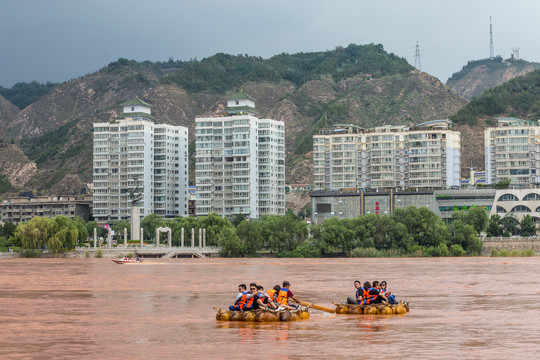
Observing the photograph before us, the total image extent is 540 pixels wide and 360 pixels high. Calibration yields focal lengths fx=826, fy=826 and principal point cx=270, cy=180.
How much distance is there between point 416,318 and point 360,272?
55.0m

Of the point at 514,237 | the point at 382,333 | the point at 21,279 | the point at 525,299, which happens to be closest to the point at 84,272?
the point at 21,279

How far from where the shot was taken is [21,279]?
94.6m

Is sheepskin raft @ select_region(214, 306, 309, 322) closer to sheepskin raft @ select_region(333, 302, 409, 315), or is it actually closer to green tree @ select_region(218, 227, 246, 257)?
sheepskin raft @ select_region(333, 302, 409, 315)

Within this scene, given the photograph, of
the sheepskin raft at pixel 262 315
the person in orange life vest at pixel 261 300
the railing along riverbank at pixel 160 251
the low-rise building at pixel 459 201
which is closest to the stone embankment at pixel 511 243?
the low-rise building at pixel 459 201

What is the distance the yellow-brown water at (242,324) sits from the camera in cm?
3791

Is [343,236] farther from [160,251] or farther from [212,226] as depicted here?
[160,251]

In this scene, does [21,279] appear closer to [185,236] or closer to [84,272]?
[84,272]

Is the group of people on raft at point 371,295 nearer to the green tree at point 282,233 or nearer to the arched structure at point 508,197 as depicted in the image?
the green tree at point 282,233

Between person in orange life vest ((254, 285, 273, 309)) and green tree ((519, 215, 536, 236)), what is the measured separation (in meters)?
142

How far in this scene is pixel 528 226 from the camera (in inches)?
7018

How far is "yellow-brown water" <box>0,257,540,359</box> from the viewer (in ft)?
124

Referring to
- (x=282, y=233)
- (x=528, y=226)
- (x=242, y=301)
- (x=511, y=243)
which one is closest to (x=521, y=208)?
(x=528, y=226)

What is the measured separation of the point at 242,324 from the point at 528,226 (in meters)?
143

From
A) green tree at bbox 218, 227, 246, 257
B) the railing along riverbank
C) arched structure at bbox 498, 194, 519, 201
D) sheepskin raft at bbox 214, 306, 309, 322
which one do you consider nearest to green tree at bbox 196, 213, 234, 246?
the railing along riverbank
